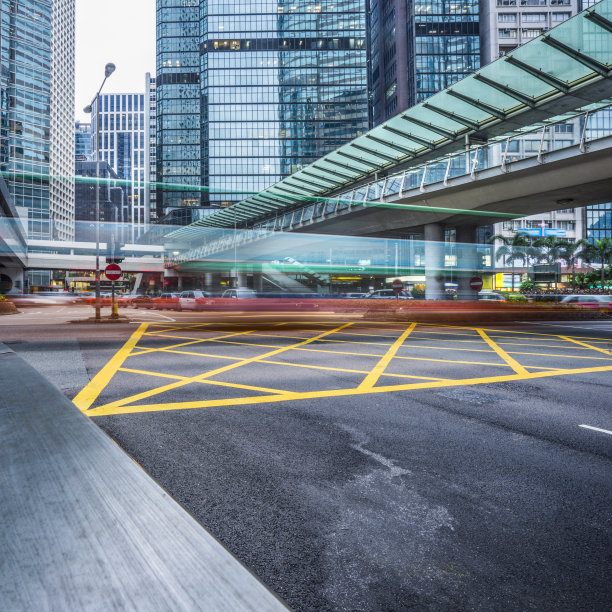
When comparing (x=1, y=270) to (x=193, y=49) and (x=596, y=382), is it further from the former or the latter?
(x=193, y=49)

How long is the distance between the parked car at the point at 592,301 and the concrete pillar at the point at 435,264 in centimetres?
781

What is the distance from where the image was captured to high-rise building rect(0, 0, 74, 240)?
98250mm

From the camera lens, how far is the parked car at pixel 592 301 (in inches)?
963

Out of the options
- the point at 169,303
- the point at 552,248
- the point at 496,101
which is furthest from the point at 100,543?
the point at 552,248

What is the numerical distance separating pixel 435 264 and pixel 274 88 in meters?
77.7

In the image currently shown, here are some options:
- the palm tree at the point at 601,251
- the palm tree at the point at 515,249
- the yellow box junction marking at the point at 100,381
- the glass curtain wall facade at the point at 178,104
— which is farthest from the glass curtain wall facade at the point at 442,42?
the yellow box junction marking at the point at 100,381

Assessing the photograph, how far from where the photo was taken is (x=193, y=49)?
341ft

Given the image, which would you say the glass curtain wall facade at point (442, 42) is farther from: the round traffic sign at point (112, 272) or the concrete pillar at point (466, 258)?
the round traffic sign at point (112, 272)

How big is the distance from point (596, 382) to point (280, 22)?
341 ft

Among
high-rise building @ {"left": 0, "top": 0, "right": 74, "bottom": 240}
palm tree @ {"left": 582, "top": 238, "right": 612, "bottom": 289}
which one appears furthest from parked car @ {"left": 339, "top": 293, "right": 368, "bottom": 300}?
high-rise building @ {"left": 0, "top": 0, "right": 74, "bottom": 240}

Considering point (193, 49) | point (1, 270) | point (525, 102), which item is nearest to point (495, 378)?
point (525, 102)

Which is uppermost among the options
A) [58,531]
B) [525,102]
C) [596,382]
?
[525,102]

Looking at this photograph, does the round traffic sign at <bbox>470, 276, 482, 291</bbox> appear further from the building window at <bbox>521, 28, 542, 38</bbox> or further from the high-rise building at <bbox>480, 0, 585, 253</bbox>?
the building window at <bbox>521, 28, 542, 38</bbox>

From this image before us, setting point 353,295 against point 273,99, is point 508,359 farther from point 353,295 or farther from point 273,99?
point 273,99
